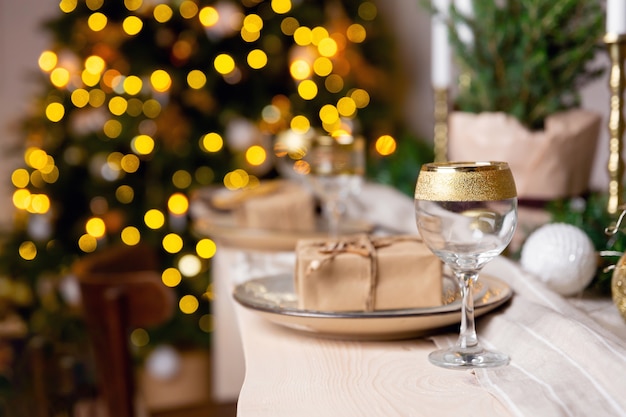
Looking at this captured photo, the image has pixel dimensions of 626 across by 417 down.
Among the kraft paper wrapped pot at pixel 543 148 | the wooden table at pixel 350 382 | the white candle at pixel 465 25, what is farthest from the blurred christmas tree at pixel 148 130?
the wooden table at pixel 350 382

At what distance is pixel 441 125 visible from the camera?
65.9 inches

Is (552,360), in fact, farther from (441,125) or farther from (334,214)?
(441,125)

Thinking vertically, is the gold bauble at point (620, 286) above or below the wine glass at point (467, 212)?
below

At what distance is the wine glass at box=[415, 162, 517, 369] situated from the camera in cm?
69

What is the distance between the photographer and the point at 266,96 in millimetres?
3305

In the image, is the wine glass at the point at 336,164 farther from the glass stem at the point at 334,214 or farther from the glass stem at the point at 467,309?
the glass stem at the point at 467,309

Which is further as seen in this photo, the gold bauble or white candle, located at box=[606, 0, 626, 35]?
white candle, located at box=[606, 0, 626, 35]

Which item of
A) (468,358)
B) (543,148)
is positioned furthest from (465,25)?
(468,358)

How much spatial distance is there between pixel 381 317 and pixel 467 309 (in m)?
0.09

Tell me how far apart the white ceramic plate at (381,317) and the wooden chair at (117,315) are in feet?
2.26

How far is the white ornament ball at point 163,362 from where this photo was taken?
3188 millimetres

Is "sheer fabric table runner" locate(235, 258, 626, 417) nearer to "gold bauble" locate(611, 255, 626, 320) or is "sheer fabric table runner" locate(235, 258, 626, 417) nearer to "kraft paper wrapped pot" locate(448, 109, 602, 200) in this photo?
"gold bauble" locate(611, 255, 626, 320)

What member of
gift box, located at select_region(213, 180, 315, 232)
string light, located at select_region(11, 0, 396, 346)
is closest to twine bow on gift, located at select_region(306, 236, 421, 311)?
gift box, located at select_region(213, 180, 315, 232)

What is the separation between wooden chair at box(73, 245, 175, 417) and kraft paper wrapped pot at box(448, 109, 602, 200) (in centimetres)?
67
